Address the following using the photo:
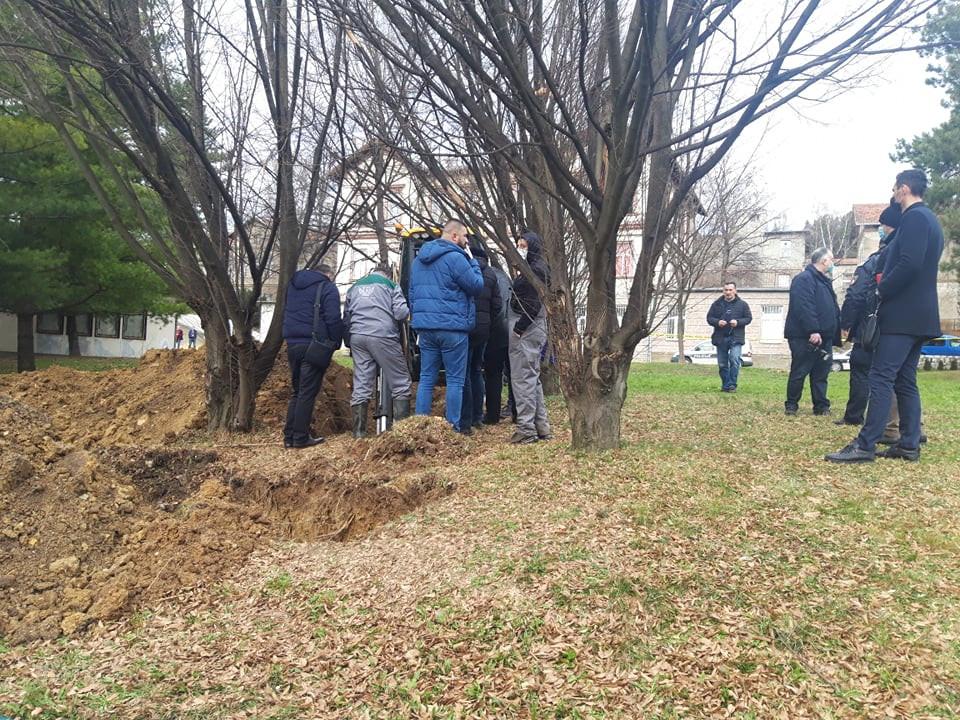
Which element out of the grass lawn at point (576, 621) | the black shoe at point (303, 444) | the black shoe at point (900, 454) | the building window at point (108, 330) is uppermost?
the building window at point (108, 330)

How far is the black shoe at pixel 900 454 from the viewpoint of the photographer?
554 centimetres

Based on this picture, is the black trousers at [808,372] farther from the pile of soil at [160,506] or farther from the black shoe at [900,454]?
the pile of soil at [160,506]

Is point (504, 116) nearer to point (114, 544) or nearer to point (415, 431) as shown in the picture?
point (415, 431)

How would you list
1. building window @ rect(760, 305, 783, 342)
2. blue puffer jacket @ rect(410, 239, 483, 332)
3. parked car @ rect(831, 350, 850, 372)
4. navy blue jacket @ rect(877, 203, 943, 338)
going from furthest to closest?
1. building window @ rect(760, 305, 783, 342)
2. parked car @ rect(831, 350, 850, 372)
3. blue puffer jacket @ rect(410, 239, 483, 332)
4. navy blue jacket @ rect(877, 203, 943, 338)

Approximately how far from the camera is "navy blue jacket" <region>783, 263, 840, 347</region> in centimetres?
827

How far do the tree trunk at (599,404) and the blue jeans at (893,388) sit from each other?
69.4 inches

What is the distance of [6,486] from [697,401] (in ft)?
25.5

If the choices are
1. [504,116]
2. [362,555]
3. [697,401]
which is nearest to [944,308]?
[697,401]

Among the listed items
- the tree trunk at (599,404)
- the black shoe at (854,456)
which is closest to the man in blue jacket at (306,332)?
the tree trunk at (599,404)

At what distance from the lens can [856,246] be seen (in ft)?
162

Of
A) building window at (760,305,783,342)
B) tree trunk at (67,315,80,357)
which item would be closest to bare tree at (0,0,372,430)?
tree trunk at (67,315,80,357)

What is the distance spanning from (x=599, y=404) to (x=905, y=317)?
2.27m

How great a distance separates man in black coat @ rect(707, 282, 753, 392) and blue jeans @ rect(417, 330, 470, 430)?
6303mm

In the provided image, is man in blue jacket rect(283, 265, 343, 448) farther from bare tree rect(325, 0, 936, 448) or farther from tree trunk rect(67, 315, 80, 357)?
tree trunk rect(67, 315, 80, 357)
